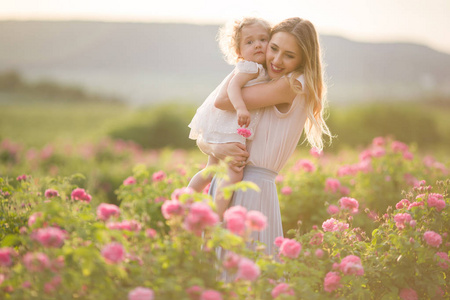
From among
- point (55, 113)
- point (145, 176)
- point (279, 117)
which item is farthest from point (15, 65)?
point (279, 117)

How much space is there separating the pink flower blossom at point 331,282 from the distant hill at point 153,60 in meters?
18.9

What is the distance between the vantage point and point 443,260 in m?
2.62

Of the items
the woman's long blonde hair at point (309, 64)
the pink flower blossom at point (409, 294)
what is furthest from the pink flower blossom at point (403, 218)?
the woman's long blonde hair at point (309, 64)

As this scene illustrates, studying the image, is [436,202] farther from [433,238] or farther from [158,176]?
[158,176]

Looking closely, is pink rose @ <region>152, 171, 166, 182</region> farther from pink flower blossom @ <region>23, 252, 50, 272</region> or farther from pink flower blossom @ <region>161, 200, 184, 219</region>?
pink flower blossom @ <region>23, 252, 50, 272</region>

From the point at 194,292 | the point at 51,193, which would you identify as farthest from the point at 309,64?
the point at 51,193

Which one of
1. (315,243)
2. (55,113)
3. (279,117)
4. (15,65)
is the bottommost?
(55,113)

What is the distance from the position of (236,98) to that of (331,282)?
1.13 meters

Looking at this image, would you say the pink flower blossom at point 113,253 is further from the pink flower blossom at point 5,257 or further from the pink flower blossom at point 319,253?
the pink flower blossom at point 319,253

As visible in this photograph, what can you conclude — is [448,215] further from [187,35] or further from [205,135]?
[187,35]

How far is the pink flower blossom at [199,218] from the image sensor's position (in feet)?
5.64

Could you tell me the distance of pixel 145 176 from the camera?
4340 millimetres

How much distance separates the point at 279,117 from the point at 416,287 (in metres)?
1.31

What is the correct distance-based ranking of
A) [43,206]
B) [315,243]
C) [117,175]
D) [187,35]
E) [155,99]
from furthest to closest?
[187,35]
[155,99]
[117,175]
[315,243]
[43,206]
